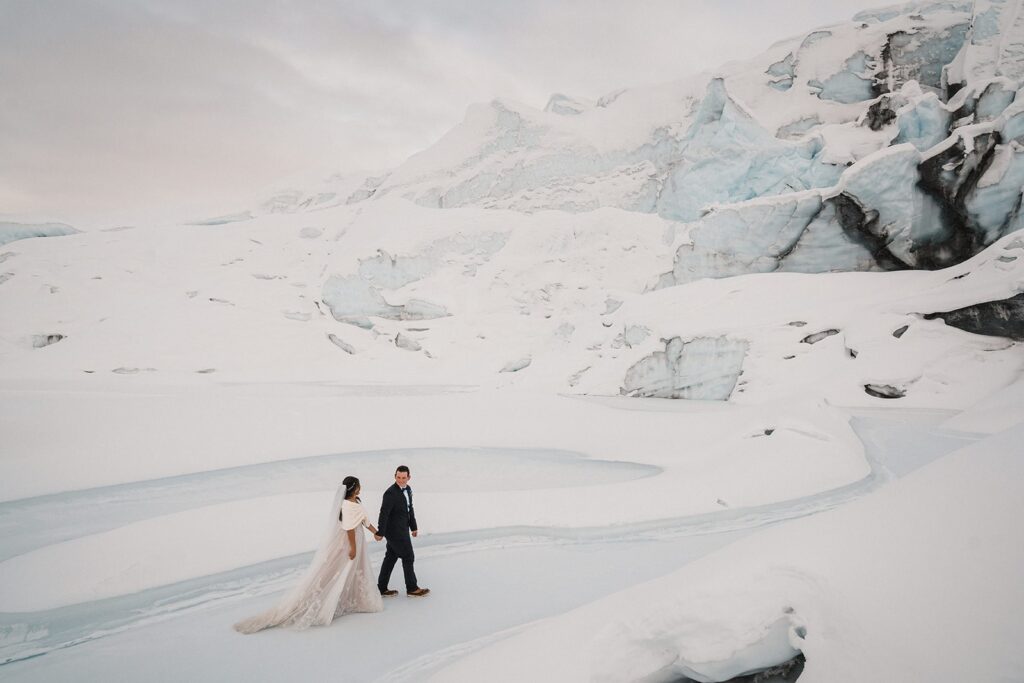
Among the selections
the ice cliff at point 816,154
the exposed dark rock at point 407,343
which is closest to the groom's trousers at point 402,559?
the ice cliff at point 816,154

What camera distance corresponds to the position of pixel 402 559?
4199mm

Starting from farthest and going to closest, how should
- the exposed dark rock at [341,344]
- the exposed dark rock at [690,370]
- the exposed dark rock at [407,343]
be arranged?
the exposed dark rock at [407,343], the exposed dark rock at [341,344], the exposed dark rock at [690,370]

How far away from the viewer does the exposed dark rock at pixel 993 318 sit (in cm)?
1313

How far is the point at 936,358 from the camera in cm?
1396

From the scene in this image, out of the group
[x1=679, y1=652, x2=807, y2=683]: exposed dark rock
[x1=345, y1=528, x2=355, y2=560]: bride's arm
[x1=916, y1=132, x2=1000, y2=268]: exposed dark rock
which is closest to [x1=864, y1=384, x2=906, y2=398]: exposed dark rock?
[x1=916, y1=132, x2=1000, y2=268]: exposed dark rock

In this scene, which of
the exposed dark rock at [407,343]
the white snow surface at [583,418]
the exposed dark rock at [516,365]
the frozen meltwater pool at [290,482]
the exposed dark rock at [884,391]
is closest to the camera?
→ the white snow surface at [583,418]

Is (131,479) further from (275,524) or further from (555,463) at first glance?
(555,463)

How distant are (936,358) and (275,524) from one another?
1693 cm

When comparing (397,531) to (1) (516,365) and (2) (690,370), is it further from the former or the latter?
(1) (516,365)

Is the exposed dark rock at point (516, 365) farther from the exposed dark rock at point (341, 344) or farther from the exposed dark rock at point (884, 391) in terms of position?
the exposed dark rock at point (884, 391)

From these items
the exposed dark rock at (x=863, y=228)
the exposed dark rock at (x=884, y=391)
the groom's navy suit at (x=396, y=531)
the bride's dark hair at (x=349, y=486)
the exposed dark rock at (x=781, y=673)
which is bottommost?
the exposed dark rock at (x=884, y=391)

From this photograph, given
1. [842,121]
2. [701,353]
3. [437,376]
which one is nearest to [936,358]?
[701,353]

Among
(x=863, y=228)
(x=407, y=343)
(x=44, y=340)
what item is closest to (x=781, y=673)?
(x=863, y=228)

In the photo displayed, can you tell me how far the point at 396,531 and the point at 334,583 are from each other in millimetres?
597
